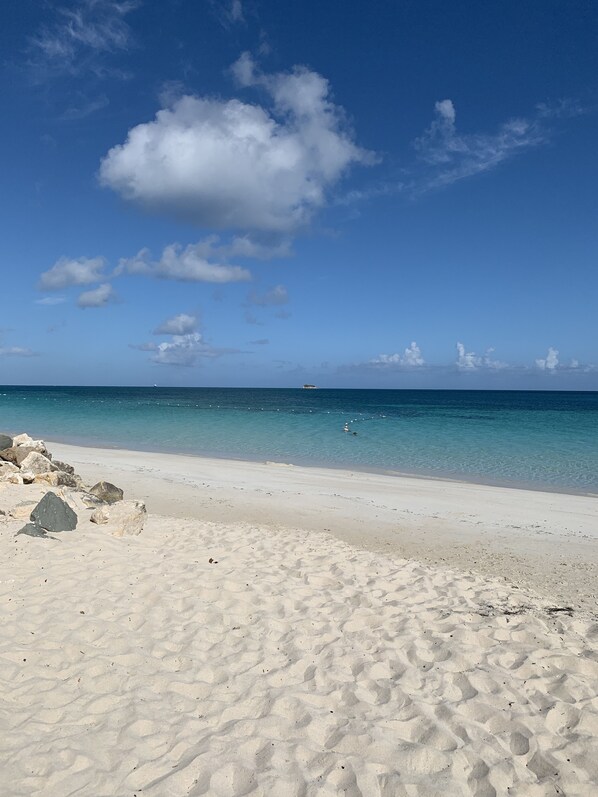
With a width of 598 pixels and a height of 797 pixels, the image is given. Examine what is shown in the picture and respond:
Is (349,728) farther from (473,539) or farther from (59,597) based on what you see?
(473,539)

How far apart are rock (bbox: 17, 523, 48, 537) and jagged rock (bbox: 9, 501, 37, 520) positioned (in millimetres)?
1004

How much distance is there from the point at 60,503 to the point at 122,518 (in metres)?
1.05

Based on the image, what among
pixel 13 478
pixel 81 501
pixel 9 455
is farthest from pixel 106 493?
pixel 9 455

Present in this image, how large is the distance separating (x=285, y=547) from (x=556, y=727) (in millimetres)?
5217

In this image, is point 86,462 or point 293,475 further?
point 86,462

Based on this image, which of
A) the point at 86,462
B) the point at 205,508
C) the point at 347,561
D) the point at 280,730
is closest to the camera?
the point at 280,730

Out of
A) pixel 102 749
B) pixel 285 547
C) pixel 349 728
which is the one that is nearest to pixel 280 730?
pixel 349 728

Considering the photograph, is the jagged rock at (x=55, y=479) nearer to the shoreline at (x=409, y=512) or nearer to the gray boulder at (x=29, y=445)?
the shoreline at (x=409, y=512)

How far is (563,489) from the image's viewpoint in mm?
16625

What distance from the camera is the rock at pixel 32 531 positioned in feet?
25.6

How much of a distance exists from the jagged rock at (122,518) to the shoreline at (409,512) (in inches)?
98.5

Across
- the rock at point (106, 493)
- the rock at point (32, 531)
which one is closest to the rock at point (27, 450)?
the rock at point (106, 493)

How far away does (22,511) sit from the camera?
8977 mm

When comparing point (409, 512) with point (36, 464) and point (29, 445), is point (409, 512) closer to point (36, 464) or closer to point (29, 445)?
point (36, 464)
